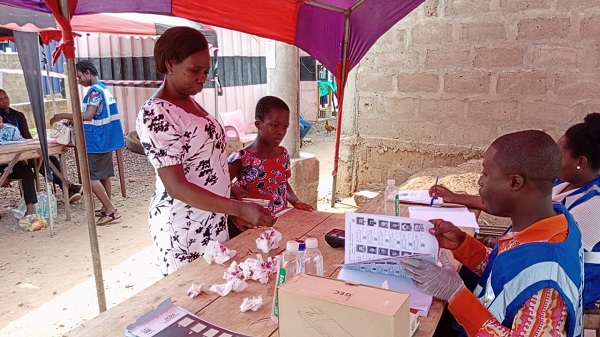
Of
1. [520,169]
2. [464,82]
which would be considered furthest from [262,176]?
[464,82]

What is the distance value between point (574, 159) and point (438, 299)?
3.81ft

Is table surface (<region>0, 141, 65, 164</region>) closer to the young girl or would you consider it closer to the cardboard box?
the young girl

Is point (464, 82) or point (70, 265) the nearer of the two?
point (70, 265)

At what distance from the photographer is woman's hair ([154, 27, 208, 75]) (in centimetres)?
203

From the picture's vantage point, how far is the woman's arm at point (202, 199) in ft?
6.55

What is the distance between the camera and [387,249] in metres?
1.69

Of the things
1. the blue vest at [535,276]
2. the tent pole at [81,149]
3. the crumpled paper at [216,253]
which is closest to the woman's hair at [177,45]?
the tent pole at [81,149]

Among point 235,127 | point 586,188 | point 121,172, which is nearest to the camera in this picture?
point 586,188

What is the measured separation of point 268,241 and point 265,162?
79cm

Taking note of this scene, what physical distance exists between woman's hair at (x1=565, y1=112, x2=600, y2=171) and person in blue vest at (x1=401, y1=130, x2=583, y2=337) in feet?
2.59

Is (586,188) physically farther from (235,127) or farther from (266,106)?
(235,127)

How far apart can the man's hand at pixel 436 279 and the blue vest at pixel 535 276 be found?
12 cm

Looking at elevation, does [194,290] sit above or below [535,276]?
below

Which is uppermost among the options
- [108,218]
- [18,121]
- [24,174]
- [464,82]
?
[464,82]
